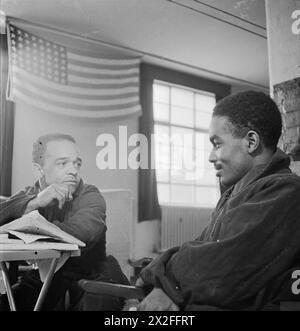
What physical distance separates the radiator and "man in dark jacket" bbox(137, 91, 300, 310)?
160mm

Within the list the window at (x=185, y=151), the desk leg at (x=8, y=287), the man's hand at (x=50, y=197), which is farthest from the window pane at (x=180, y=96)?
the desk leg at (x=8, y=287)

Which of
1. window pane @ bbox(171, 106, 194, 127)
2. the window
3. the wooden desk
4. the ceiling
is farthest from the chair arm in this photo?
the ceiling

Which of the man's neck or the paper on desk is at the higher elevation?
the man's neck

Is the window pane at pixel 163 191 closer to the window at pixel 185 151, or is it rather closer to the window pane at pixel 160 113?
the window at pixel 185 151

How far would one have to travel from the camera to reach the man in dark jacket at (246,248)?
2.70ft

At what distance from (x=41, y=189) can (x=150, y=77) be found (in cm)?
50

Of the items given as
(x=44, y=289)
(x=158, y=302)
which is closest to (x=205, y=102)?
(x=158, y=302)

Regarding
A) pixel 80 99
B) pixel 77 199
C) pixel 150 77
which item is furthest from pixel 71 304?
pixel 150 77

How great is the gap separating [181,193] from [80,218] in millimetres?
324

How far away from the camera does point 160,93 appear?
1255 mm

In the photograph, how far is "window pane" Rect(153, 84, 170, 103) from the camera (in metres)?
1.24

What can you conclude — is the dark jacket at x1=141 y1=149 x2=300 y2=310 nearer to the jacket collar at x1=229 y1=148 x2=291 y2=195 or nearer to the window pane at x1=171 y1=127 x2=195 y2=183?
the jacket collar at x1=229 y1=148 x2=291 y2=195

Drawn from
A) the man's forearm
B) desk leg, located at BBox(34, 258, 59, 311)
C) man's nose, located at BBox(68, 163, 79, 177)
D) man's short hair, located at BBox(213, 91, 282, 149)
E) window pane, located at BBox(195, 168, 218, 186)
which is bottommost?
desk leg, located at BBox(34, 258, 59, 311)

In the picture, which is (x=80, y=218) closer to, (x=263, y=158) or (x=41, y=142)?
(x=41, y=142)
